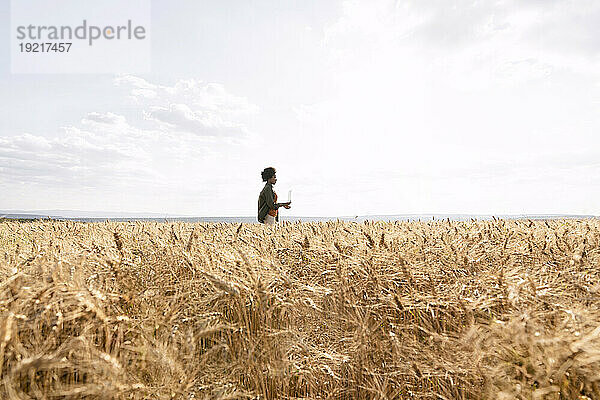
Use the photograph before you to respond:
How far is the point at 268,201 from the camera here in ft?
29.1

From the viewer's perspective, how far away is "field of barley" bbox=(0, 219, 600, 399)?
1786 mm

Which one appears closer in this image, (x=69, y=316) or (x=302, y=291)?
(x=69, y=316)

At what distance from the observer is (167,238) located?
13.5ft

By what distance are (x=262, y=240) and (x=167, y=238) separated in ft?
3.17

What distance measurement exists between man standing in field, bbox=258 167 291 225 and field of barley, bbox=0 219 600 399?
5479mm

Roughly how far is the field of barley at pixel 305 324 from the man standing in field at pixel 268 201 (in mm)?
5479

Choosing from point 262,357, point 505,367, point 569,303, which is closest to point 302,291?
point 262,357

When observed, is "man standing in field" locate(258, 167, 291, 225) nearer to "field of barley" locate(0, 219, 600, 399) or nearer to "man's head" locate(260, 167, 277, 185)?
"man's head" locate(260, 167, 277, 185)

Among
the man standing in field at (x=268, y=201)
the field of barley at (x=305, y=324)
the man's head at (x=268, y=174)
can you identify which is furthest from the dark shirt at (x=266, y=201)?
the field of barley at (x=305, y=324)

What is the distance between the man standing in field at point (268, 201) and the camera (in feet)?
29.1

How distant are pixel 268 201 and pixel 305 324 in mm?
6324

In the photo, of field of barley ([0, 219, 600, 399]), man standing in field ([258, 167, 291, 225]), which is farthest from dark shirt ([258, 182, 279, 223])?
field of barley ([0, 219, 600, 399])

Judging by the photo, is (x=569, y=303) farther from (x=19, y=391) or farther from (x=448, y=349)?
(x=19, y=391)

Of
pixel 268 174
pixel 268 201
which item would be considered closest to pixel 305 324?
pixel 268 201
